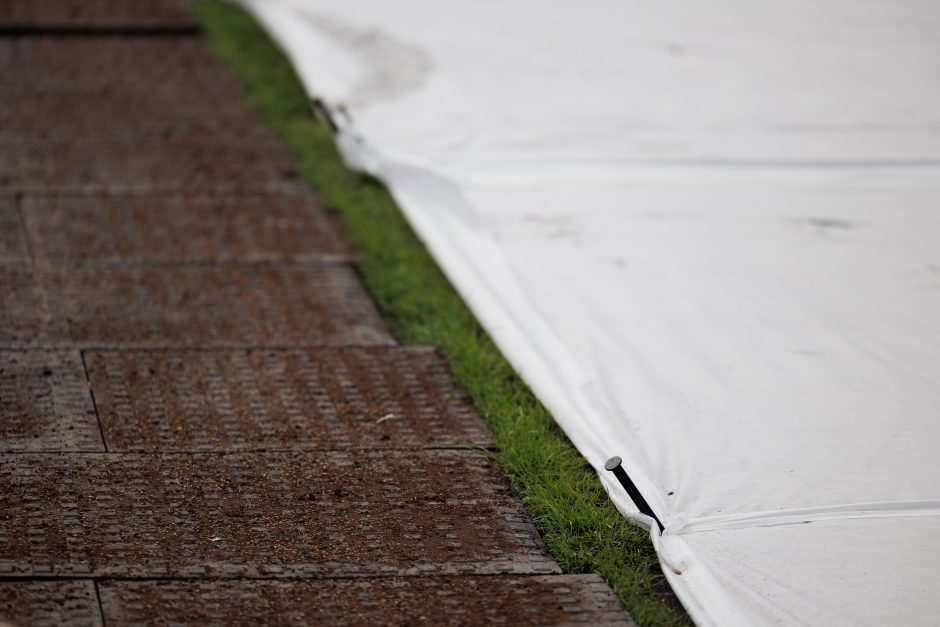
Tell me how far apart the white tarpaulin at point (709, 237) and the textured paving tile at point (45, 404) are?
0.95m

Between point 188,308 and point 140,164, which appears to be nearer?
A: point 188,308

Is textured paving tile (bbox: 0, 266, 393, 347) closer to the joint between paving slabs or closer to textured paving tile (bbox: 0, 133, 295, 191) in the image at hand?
the joint between paving slabs

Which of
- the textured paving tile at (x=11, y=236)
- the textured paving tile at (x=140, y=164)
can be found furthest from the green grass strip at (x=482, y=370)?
the textured paving tile at (x=11, y=236)

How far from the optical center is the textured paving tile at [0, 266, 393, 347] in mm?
2578

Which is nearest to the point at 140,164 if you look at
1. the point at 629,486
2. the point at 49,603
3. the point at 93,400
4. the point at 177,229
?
the point at 177,229

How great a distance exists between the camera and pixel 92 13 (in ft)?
15.9

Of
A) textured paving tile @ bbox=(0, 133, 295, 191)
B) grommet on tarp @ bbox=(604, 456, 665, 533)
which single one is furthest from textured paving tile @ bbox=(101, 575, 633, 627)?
textured paving tile @ bbox=(0, 133, 295, 191)

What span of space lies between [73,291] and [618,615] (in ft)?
5.50

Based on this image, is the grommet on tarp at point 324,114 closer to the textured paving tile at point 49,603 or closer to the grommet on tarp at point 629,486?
the grommet on tarp at point 629,486

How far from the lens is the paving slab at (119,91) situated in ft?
12.5

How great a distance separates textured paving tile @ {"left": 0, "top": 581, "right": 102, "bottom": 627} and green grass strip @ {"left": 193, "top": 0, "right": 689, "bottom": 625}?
803mm

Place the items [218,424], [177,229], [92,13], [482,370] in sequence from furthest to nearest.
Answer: [92,13] → [177,229] → [482,370] → [218,424]

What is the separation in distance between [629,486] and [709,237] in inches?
43.8

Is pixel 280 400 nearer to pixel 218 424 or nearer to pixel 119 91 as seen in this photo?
pixel 218 424
